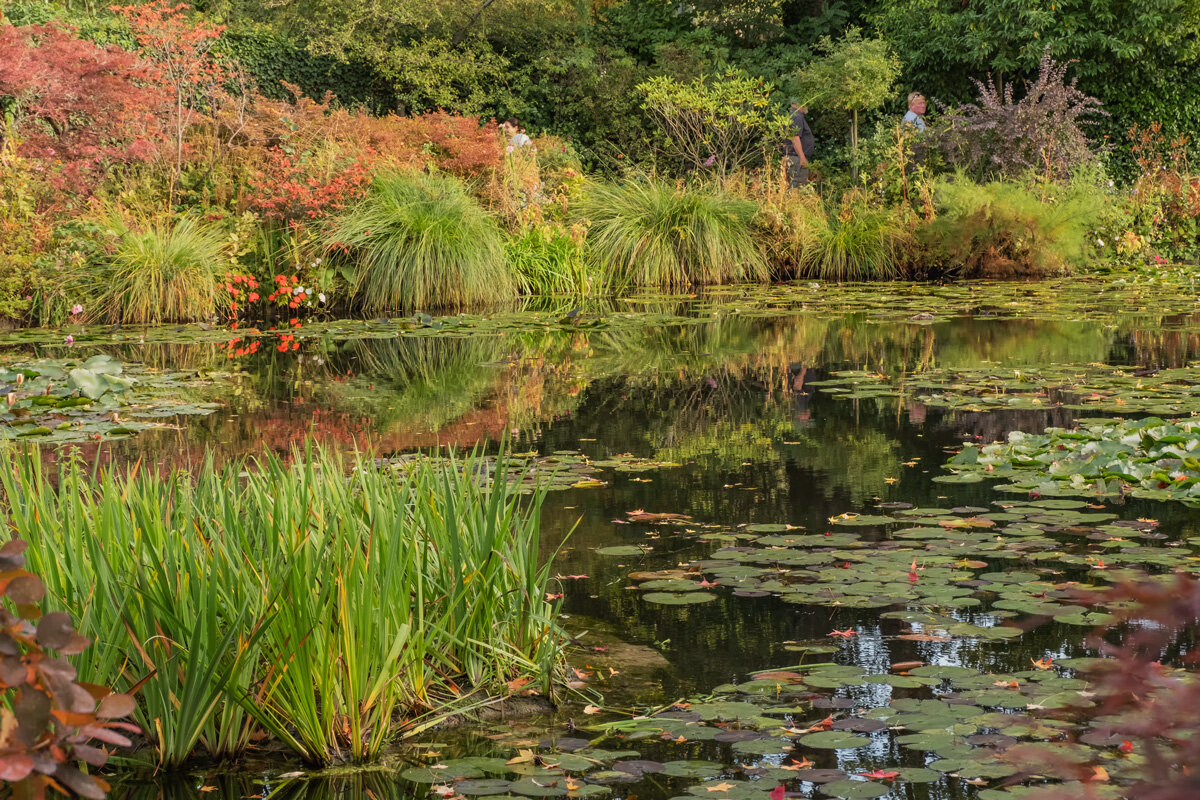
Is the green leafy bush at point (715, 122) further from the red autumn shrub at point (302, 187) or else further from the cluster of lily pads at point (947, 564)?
the cluster of lily pads at point (947, 564)

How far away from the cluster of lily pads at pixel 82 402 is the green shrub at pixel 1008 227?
34.5 ft

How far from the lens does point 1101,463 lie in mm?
5336

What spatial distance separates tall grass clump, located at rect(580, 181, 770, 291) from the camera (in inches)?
661

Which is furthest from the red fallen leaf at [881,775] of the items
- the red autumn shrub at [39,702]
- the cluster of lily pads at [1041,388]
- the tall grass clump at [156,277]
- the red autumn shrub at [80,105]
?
the red autumn shrub at [80,105]

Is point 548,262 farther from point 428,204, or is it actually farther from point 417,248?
point 417,248

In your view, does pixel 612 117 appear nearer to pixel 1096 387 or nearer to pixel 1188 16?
pixel 1188 16

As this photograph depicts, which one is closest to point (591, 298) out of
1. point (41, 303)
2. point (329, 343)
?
point (329, 343)

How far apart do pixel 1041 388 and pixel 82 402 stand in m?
5.99

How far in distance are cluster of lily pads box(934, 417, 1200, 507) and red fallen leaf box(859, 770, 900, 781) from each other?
2.86 m

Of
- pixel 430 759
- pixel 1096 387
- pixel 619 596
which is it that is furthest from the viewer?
pixel 1096 387

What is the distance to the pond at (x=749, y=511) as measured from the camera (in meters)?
2.84

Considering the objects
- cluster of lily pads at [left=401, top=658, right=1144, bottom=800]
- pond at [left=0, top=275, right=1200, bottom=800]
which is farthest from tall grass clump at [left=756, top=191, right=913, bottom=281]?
cluster of lily pads at [left=401, top=658, right=1144, bottom=800]

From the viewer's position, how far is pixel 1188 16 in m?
21.5

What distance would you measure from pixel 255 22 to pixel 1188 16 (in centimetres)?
1783
